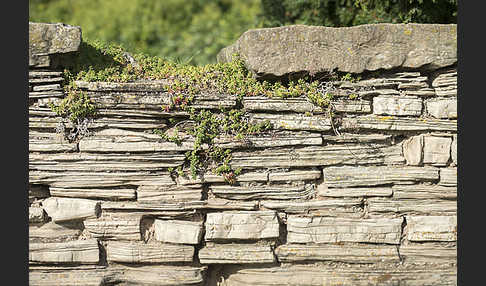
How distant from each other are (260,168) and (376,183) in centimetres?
101

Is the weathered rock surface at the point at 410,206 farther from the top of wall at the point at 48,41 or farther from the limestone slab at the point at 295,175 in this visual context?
the top of wall at the point at 48,41

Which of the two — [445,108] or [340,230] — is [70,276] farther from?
[445,108]

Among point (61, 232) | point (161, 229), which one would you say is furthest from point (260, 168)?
point (61, 232)

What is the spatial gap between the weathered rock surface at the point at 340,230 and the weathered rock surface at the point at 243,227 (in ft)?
0.57

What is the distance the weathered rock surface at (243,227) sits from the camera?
3.64 meters

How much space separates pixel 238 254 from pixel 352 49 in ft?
6.59

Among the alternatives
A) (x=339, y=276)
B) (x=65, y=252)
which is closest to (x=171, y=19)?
(x=65, y=252)

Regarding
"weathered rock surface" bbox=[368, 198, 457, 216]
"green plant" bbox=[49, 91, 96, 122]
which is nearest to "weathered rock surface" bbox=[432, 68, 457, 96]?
"weathered rock surface" bbox=[368, 198, 457, 216]

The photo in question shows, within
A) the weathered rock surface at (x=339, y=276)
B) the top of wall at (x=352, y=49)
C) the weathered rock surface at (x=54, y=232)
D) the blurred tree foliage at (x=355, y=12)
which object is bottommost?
the weathered rock surface at (x=339, y=276)

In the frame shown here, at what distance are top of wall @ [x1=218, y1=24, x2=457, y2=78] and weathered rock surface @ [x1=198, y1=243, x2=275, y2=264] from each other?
1510mm

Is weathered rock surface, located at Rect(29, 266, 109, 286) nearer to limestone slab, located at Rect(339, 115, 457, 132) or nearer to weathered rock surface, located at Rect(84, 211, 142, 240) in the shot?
weathered rock surface, located at Rect(84, 211, 142, 240)

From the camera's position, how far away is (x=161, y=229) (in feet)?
12.0

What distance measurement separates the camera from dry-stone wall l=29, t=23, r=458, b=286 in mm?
3648

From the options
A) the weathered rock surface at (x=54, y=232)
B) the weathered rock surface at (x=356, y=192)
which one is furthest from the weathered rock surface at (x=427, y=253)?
the weathered rock surface at (x=54, y=232)
